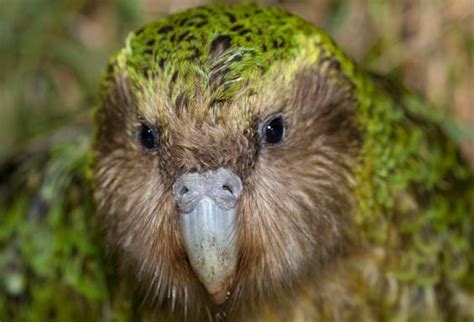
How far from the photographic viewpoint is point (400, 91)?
4.38 meters

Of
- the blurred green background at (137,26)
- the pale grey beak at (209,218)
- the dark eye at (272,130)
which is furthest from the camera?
the blurred green background at (137,26)

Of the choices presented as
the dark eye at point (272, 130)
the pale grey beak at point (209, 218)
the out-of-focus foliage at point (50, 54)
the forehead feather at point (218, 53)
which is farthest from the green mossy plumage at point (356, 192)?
the out-of-focus foliage at point (50, 54)

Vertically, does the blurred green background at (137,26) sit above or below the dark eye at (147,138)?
above

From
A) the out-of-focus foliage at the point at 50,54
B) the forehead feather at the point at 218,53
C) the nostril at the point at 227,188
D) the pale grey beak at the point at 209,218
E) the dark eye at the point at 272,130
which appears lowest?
the pale grey beak at the point at 209,218

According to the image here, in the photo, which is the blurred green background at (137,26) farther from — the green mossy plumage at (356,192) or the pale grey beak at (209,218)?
the pale grey beak at (209,218)

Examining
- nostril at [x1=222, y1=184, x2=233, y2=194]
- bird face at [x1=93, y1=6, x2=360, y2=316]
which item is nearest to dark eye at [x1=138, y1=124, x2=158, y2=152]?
bird face at [x1=93, y1=6, x2=360, y2=316]

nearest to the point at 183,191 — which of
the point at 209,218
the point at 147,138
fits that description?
the point at 209,218

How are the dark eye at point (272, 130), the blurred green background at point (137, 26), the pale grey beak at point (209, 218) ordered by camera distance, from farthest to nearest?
the blurred green background at point (137, 26) → the dark eye at point (272, 130) → the pale grey beak at point (209, 218)

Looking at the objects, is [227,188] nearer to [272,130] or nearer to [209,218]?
[209,218]

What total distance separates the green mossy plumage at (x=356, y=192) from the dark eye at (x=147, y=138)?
0.15 metres

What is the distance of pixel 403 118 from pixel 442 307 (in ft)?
2.20

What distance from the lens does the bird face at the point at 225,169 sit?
324cm

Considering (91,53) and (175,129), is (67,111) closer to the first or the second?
(91,53)

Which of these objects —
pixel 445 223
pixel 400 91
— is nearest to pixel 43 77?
pixel 400 91
